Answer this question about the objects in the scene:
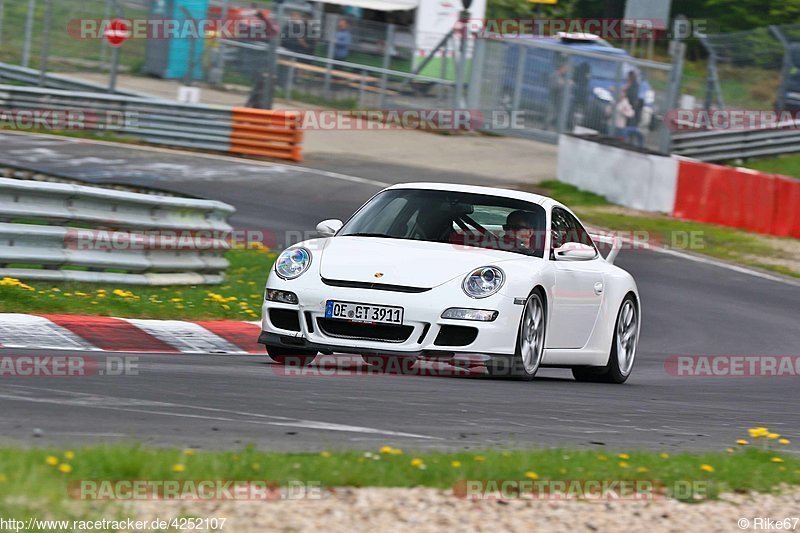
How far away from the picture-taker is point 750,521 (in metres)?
5.60

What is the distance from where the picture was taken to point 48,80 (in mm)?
29500

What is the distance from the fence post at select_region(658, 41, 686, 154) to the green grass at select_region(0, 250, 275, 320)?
1476 centimetres

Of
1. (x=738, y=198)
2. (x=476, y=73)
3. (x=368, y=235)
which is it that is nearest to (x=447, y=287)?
(x=368, y=235)

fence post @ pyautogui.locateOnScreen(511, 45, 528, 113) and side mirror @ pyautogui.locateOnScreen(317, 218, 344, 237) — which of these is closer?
side mirror @ pyautogui.locateOnScreen(317, 218, 344, 237)

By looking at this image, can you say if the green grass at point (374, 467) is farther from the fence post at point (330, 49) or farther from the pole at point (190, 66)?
the fence post at point (330, 49)

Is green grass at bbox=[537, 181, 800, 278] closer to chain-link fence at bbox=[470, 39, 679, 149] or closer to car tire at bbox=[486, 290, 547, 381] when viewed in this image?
chain-link fence at bbox=[470, 39, 679, 149]

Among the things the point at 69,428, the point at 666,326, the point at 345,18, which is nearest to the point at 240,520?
the point at 69,428

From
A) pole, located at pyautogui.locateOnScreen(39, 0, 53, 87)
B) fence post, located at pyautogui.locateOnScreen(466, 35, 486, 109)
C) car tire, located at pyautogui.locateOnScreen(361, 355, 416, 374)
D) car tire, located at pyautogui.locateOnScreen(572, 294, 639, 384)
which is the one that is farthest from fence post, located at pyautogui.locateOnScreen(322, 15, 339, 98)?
car tire, located at pyautogui.locateOnScreen(361, 355, 416, 374)

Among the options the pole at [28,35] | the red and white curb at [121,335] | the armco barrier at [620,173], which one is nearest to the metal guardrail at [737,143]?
the armco barrier at [620,173]

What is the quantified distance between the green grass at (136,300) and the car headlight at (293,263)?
7.18 feet

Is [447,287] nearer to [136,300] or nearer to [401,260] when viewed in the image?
[401,260]

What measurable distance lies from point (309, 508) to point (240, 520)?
0.31 meters

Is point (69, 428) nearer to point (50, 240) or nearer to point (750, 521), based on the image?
point (750, 521)

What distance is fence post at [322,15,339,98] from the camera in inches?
1289
